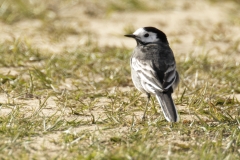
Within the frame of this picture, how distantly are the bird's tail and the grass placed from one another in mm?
107

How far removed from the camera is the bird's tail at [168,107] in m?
5.98

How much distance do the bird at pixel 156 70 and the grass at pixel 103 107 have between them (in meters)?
→ 0.18

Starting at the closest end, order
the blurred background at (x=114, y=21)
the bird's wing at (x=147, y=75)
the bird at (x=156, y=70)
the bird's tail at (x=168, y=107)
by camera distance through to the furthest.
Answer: the bird's tail at (x=168, y=107), the bird at (x=156, y=70), the bird's wing at (x=147, y=75), the blurred background at (x=114, y=21)

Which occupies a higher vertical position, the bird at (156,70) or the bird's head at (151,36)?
the bird's head at (151,36)

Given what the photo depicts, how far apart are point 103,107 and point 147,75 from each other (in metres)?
0.62

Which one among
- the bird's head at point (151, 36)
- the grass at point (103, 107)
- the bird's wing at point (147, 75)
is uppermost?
the bird's head at point (151, 36)

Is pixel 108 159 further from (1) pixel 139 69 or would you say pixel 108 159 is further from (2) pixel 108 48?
(2) pixel 108 48

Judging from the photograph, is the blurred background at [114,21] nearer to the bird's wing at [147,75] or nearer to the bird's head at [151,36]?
the bird's head at [151,36]

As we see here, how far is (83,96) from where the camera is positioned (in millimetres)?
7320

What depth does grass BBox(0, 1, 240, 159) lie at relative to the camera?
17.5 feet

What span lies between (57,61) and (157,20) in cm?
339

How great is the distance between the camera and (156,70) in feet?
22.0

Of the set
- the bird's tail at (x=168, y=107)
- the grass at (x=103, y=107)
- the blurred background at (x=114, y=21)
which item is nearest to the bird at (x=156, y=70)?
the bird's tail at (x=168, y=107)

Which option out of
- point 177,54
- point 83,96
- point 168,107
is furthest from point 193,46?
point 168,107
